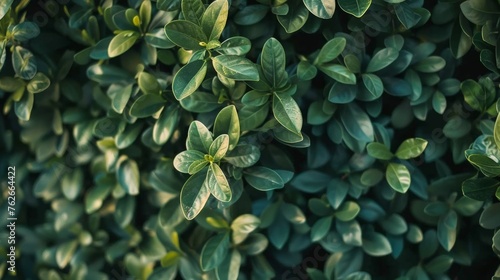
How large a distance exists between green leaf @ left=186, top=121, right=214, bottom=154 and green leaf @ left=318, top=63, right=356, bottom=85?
1.13 feet

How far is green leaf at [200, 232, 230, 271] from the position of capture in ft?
5.25

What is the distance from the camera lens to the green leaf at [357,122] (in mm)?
1590

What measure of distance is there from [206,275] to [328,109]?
59 cm

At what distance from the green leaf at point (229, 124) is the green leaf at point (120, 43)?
0.34 meters

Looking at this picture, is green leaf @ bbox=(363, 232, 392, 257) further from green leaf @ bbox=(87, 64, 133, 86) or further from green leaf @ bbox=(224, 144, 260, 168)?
green leaf @ bbox=(87, 64, 133, 86)

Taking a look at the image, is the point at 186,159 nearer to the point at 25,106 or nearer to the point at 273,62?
the point at 273,62

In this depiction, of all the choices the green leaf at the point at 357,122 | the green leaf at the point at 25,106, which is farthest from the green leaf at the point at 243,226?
the green leaf at the point at 25,106

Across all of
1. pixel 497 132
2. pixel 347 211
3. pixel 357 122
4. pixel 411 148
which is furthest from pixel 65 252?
pixel 497 132

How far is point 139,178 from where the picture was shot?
5.88 ft

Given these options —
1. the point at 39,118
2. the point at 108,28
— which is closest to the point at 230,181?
the point at 108,28

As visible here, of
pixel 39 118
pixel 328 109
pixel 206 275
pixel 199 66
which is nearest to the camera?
pixel 199 66

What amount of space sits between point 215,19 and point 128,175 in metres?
0.58

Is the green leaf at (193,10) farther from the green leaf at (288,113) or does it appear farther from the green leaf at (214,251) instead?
the green leaf at (214,251)

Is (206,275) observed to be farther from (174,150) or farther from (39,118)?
(39,118)
